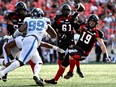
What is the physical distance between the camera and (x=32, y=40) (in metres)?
9.16

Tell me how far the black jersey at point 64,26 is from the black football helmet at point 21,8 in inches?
46.5

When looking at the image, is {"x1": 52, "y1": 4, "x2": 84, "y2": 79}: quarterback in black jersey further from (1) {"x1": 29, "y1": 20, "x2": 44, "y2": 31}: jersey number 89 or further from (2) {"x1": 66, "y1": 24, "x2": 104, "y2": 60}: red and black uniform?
(1) {"x1": 29, "y1": 20, "x2": 44, "y2": 31}: jersey number 89

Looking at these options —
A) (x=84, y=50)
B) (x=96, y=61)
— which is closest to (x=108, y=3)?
(x=96, y=61)

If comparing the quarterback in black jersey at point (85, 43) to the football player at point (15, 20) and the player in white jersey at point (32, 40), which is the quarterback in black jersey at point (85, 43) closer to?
the player in white jersey at point (32, 40)

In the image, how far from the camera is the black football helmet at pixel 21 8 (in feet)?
35.4

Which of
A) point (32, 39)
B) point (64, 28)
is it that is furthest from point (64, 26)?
point (32, 39)

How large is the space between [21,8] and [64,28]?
1.55 metres

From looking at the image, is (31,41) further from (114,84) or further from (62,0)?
(62,0)

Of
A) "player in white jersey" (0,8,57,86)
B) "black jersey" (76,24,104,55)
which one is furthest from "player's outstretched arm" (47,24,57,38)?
"black jersey" (76,24,104,55)

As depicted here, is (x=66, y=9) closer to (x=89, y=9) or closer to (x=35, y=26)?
(x=35, y=26)

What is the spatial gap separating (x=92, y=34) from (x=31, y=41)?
1.63 m

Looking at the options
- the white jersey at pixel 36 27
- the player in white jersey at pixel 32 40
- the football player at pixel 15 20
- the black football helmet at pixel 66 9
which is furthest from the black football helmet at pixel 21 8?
the white jersey at pixel 36 27

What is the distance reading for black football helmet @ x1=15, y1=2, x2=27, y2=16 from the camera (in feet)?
35.4

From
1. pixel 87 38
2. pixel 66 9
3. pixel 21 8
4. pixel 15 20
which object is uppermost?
pixel 21 8
